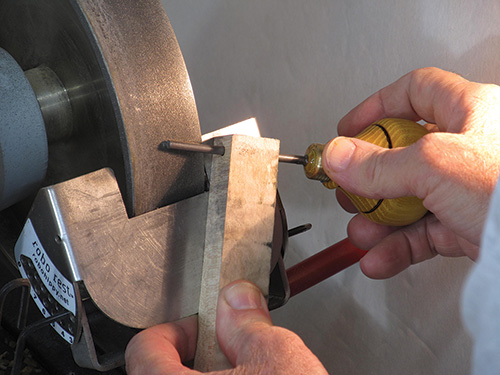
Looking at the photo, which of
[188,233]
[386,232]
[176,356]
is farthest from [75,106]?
[386,232]

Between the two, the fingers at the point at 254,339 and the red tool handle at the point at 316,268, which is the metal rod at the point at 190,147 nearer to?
the fingers at the point at 254,339

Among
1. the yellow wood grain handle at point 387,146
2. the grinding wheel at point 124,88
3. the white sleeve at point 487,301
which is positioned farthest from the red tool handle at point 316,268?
the white sleeve at point 487,301

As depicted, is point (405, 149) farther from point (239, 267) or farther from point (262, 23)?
point (262, 23)

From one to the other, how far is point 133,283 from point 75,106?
0.89 feet

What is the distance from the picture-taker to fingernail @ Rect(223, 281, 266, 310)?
60 cm

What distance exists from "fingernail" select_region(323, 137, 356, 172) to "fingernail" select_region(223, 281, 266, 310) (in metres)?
0.18

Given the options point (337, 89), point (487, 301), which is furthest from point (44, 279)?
point (337, 89)

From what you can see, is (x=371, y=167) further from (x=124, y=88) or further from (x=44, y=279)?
(x=44, y=279)

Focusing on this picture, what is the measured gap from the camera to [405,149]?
0.60m

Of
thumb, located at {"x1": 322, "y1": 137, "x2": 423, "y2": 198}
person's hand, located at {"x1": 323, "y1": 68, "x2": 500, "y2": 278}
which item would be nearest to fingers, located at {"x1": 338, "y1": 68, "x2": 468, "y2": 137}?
person's hand, located at {"x1": 323, "y1": 68, "x2": 500, "y2": 278}

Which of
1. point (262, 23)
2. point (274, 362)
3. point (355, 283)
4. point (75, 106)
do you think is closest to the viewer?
point (274, 362)

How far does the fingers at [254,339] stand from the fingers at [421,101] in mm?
360

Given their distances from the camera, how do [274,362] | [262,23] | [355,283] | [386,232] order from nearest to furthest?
[274,362] < [386,232] < [355,283] < [262,23]

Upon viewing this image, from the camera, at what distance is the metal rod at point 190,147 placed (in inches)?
22.2
